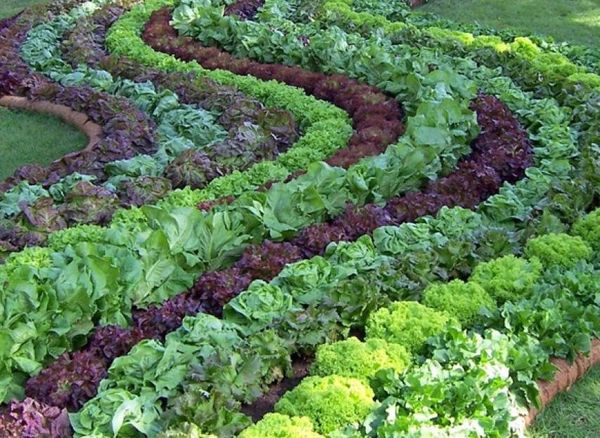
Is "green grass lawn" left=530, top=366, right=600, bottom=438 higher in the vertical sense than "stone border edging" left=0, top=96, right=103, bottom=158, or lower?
higher

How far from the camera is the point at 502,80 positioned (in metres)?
11.4

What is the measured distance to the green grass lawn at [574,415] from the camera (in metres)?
6.00

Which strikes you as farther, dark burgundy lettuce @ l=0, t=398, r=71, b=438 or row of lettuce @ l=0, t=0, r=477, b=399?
row of lettuce @ l=0, t=0, r=477, b=399

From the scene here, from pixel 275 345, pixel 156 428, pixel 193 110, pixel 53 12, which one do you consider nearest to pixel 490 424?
pixel 275 345

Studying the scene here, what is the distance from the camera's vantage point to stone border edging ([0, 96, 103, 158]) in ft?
37.3

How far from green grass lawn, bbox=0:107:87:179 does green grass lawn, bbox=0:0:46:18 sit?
8.52 meters

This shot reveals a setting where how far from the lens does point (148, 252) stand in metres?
7.04

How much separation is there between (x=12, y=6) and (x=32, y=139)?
34.9 ft

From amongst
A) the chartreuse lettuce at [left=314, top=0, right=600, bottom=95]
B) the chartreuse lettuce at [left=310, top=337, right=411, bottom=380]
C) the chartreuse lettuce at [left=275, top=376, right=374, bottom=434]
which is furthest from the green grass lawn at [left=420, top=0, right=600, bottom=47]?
the chartreuse lettuce at [left=275, top=376, right=374, bottom=434]

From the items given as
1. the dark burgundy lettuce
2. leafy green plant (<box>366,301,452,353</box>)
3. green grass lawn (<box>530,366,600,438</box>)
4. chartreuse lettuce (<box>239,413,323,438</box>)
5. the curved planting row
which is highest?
leafy green plant (<box>366,301,452,353</box>)

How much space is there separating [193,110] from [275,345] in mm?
5629

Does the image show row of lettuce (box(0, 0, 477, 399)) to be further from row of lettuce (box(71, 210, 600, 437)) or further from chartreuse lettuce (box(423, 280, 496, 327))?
chartreuse lettuce (box(423, 280, 496, 327))

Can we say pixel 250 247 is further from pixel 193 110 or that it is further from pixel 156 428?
pixel 193 110

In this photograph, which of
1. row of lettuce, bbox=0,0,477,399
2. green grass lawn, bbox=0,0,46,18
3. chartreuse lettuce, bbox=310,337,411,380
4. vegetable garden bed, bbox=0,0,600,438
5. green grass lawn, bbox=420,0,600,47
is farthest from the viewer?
green grass lawn, bbox=0,0,46,18
